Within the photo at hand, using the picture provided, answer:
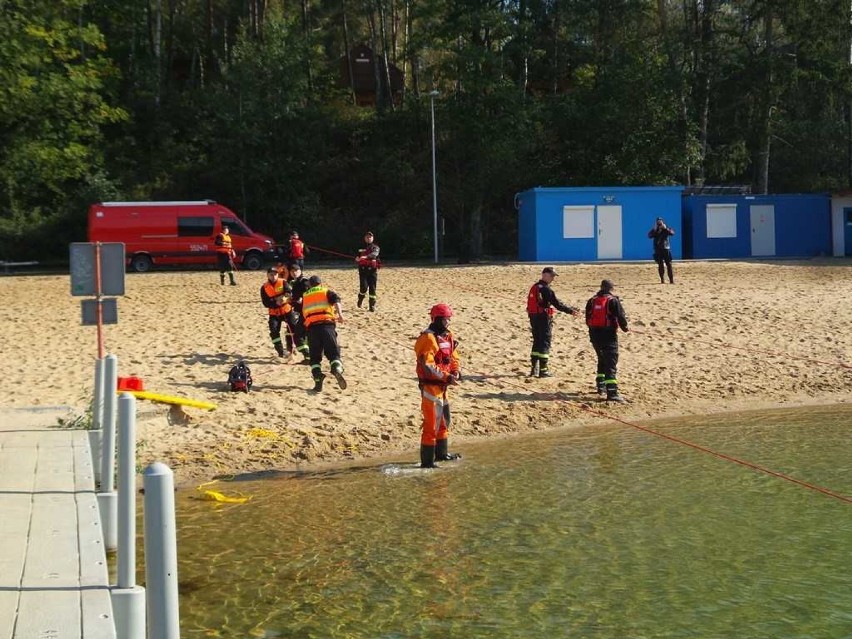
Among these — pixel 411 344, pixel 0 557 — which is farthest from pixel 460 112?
pixel 0 557

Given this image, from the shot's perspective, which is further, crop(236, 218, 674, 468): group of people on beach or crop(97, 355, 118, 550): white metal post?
crop(236, 218, 674, 468): group of people on beach

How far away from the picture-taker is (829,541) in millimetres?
8312

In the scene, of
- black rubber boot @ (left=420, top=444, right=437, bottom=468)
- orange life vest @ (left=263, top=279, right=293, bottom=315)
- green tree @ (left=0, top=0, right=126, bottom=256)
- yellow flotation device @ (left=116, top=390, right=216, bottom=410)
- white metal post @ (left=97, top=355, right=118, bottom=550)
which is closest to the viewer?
white metal post @ (left=97, top=355, right=118, bottom=550)

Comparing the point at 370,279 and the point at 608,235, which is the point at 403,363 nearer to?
the point at 370,279

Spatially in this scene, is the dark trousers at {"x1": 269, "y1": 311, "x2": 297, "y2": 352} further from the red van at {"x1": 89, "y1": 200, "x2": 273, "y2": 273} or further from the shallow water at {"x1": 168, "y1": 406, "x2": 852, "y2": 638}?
the red van at {"x1": 89, "y1": 200, "x2": 273, "y2": 273}

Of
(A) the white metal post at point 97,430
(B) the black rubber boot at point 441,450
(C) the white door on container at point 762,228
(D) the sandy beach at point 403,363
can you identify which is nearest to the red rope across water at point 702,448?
(D) the sandy beach at point 403,363

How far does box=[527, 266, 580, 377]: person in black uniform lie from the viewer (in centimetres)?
1505

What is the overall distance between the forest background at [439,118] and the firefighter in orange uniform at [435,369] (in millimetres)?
29044

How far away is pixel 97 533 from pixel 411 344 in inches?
434

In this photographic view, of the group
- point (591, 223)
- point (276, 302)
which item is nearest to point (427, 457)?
point (276, 302)

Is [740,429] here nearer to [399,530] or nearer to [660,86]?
[399,530]

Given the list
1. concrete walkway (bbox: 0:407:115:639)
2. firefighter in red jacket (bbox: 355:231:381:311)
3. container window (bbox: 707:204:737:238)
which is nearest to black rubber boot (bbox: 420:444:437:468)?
concrete walkway (bbox: 0:407:115:639)

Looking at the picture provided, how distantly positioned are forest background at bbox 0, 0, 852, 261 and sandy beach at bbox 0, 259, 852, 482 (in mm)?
16814

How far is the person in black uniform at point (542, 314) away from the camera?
15055mm
